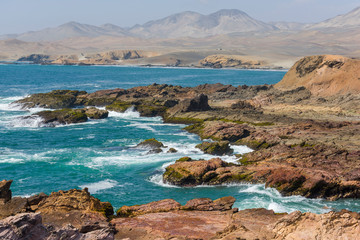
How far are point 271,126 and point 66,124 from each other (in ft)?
94.3

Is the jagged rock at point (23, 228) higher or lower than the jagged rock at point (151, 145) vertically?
higher

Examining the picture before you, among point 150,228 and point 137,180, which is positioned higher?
point 150,228

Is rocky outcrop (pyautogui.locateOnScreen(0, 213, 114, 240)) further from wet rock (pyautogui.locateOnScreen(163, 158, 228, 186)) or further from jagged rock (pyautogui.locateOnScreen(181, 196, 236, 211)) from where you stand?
wet rock (pyautogui.locateOnScreen(163, 158, 228, 186))

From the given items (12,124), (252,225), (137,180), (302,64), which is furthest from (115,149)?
(302,64)

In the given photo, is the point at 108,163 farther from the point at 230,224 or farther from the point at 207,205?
the point at 230,224

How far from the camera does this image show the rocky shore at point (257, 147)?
56.1 ft

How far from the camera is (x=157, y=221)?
18.6 m

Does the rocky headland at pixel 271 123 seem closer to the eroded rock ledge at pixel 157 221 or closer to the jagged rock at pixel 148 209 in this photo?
the eroded rock ledge at pixel 157 221

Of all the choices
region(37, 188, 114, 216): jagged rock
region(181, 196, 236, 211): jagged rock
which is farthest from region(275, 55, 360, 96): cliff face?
region(37, 188, 114, 216): jagged rock

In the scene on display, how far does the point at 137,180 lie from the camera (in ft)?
104

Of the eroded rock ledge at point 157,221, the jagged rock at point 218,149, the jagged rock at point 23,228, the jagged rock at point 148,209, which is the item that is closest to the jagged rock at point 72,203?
the eroded rock ledge at point 157,221

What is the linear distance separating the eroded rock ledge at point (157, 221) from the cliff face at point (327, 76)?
50.5 metres

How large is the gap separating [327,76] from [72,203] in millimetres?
59165

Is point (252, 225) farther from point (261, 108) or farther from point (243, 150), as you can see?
point (261, 108)
